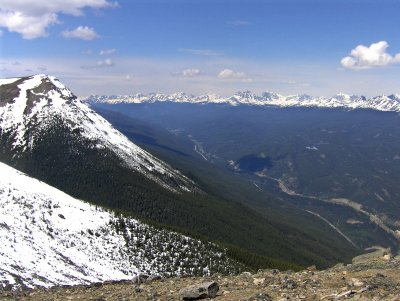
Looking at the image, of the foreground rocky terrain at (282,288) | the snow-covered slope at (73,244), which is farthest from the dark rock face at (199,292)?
the snow-covered slope at (73,244)

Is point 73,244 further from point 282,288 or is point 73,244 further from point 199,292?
point 282,288

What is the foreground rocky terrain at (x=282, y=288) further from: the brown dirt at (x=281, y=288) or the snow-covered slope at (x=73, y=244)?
the snow-covered slope at (x=73, y=244)

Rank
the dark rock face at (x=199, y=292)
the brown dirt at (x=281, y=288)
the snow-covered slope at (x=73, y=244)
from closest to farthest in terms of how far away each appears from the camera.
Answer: the brown dirt at (x=281, y=288)
the dark rock face at (x=199, y=292)
the snow-covered slope at (x=73, y=244)

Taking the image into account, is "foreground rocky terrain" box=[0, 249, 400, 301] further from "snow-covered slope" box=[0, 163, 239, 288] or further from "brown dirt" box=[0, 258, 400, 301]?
"snow-covered slope" box=[0, 163, 239, 288]

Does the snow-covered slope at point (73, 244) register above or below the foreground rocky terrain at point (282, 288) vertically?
below

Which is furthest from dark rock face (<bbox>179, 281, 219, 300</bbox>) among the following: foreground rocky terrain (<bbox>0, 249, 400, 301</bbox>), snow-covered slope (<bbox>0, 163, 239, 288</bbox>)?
snow-covered slope (<bbox>0, 163, 239, 288</bbox>)

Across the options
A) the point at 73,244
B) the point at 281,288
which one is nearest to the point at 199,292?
the point at 281,288
